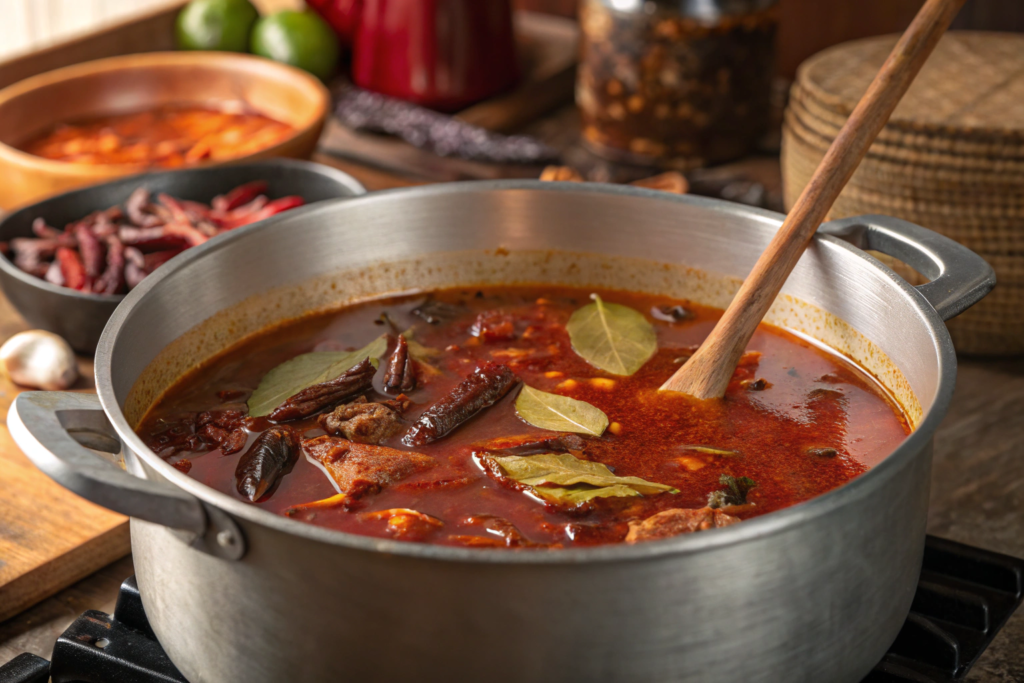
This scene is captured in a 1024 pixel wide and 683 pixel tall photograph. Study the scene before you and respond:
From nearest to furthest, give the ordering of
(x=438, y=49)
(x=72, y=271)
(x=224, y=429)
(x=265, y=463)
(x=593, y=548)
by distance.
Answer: (x=593, y=548) < (x=265, y=463) < (x=224, y=429) < (x=72, y=271) < (x=438, y=49)

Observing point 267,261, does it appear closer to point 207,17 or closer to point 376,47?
point 376,47

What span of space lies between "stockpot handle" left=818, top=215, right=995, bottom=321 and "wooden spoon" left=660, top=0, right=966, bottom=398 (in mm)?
72

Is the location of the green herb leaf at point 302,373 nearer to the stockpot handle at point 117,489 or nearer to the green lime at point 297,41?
the stockpot handle at point 117,489

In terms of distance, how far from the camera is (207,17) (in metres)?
2.79

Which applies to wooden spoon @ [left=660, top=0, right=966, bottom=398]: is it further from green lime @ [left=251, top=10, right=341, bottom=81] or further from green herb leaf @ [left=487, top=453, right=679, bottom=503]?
green lime @ [left=251, top=10, right=341, bottom=81]

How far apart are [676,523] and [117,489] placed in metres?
0.54

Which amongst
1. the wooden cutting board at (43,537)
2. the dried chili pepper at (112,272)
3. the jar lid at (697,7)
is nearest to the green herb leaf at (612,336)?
the wooden cutting board at (43,537)

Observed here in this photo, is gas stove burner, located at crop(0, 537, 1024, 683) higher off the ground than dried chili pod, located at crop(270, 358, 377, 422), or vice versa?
dried chili pod, located at crop(270, 358, 377, 422)

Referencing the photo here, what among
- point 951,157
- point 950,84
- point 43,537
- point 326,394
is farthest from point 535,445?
point 950,84

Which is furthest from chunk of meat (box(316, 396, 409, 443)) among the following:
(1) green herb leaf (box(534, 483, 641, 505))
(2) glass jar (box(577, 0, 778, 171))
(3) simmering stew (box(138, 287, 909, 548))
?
(2) glass jar (box(577, 0, 778, 171))

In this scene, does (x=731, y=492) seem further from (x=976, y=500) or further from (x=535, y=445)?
(x=976, y=500)

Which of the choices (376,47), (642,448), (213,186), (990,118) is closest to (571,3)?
(376,47)

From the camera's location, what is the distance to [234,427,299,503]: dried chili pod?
43.7 inches

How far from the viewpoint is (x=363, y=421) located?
4.01 ft
